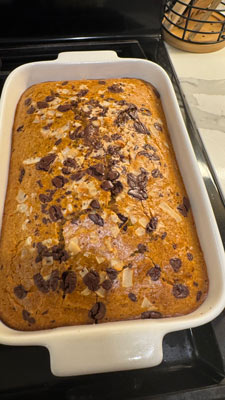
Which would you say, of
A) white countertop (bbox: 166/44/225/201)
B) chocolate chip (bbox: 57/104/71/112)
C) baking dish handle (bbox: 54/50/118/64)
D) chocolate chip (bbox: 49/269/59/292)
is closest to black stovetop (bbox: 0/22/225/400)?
chocolate chip (bbox: 49/269/59/292)

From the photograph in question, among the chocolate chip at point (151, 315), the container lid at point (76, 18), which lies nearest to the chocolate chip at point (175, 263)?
the chocolate chip at point (151, 315)

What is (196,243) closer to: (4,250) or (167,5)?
(4,250)

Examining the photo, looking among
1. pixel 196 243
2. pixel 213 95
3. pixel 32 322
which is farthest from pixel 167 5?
pixel 32 322

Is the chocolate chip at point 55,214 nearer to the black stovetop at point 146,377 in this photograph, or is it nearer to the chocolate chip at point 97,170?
the chocolate chip at point 97,170

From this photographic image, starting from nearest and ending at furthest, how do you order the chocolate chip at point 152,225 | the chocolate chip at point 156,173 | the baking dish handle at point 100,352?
1. the baking dish handle at point 100,352
2. the chocolate chip at point 152,225
3. the chocolate chip at point 156,173

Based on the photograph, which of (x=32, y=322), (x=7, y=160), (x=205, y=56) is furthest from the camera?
(x=205, y=56)

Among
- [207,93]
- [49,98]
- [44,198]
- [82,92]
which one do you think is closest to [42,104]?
[49,98]

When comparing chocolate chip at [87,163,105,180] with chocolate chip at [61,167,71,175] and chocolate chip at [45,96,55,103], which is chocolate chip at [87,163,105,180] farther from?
chocolate chip at [45,96,55,103]

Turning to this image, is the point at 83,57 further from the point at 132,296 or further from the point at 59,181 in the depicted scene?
the point at 132,296
